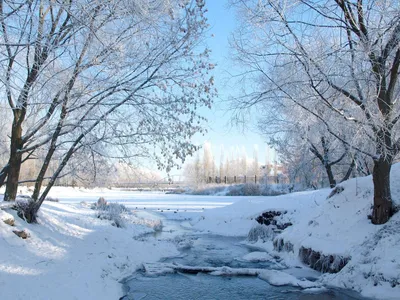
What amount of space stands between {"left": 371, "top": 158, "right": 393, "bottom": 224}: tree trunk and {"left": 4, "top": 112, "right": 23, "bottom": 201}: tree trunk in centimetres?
873

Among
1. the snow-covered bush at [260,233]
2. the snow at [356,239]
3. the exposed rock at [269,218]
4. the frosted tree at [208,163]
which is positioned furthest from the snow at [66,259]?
the frosted tree at [208,163]

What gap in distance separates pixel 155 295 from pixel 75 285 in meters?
1.66

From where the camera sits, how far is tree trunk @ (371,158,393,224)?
8547mm

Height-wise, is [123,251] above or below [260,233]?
above

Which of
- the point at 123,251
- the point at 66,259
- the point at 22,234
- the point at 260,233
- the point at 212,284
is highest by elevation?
the point at 22,234

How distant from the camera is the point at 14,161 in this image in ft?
28.6

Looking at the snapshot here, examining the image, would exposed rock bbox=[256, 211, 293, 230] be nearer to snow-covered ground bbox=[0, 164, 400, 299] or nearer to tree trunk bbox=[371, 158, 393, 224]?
snow-covered ground bbox=[0, 164, 400, 299]

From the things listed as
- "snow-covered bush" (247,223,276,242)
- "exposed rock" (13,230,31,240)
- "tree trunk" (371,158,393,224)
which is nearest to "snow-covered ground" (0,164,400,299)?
"exposed rock" (13,230,31,240)

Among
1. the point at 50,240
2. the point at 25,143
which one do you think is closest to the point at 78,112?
the point at 25,143

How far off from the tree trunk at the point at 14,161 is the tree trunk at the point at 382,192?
8.73m

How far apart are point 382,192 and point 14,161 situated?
356 inches

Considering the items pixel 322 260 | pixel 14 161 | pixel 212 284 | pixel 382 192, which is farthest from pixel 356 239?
pixel 14 161

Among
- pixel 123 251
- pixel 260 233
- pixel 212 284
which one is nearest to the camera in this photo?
pixel 212 284

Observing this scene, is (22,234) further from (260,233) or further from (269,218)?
(269,218)
